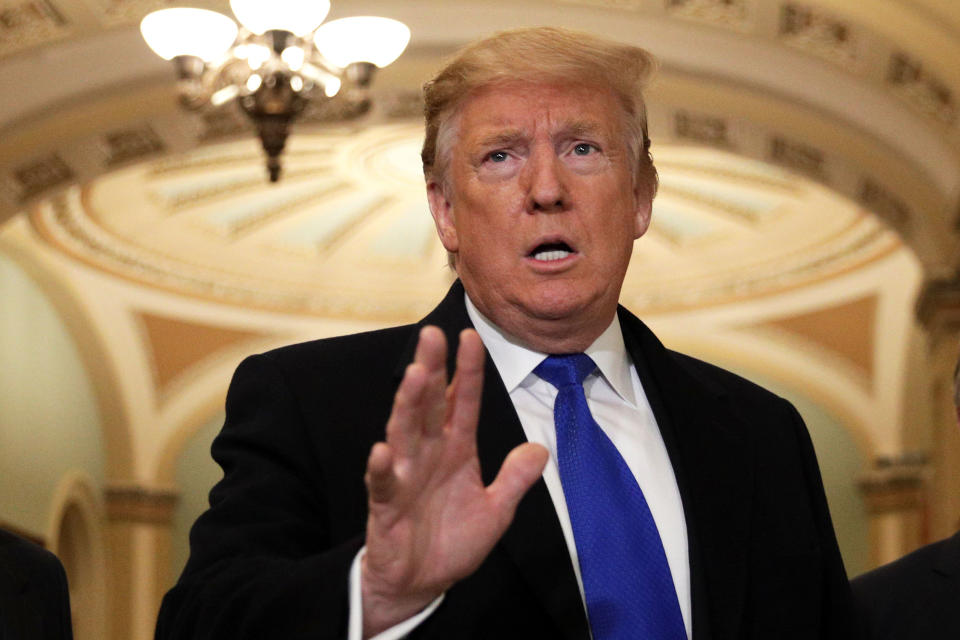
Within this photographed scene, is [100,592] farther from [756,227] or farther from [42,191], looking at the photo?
[756,227]

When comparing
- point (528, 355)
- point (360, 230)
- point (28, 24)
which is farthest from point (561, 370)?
point (360, 230)

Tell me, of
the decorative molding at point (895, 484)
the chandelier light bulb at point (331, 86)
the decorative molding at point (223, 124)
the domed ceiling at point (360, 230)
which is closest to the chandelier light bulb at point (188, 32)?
the chandelier light bulb at point (331, 86)

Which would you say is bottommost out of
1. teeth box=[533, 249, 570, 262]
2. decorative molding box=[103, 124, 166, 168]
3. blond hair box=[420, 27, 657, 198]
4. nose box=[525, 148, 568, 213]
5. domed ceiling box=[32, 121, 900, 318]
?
teeth box=[533, 249, 570, 262]

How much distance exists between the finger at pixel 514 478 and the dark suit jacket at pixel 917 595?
3.75ft

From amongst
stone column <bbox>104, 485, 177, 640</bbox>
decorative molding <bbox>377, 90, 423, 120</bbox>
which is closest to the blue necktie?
decorative molding <bbox>377, 90, 423, 120</bbox>

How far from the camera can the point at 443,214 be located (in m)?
2.19

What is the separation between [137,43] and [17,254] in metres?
5.19

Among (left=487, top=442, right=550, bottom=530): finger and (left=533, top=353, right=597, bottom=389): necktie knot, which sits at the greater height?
(left=533, top=353, right=597, bottom=389): necktie knot

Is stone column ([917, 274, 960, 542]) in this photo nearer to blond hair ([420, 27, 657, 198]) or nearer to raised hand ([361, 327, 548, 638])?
blond hair ([420, 27, 657, 198])

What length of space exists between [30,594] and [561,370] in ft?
2.86

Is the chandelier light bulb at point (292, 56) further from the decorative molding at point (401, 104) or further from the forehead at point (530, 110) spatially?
the forehead at point (530, 110)

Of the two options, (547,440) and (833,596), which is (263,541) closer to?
(547,440)

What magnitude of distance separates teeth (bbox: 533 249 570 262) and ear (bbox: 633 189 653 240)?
211mm

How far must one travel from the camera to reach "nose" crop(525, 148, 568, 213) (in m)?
1.98
